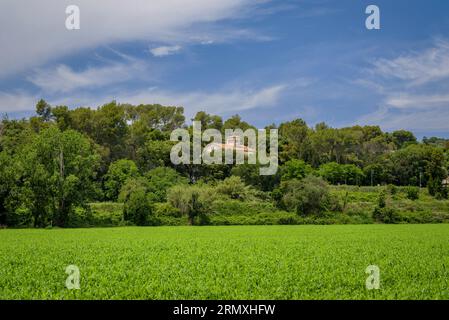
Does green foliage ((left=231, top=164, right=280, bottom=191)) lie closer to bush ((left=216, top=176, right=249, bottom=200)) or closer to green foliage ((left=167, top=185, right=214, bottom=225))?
bush ((left=216, top=176, right=249, bottom=200))

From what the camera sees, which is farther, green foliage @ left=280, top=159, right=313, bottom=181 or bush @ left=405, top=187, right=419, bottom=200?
green foliage @ left=280, top=159, right=313, bottom=181

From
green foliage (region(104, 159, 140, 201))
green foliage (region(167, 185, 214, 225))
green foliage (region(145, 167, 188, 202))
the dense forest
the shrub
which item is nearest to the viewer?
the dense forest

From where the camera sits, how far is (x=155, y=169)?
73750 mm

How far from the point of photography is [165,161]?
8094 cm

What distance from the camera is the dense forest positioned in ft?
174

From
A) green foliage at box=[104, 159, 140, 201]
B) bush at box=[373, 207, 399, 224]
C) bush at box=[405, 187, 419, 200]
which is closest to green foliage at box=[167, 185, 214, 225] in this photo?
green foliage at box=[104, 159, 140, 201]

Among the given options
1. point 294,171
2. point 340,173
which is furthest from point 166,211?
point 340,173

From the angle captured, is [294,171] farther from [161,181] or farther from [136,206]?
[136,206]

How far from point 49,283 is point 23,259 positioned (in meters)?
7.05

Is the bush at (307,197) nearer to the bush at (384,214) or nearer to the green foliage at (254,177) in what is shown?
the bush at (384,214)

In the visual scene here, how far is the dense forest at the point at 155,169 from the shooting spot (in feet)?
174

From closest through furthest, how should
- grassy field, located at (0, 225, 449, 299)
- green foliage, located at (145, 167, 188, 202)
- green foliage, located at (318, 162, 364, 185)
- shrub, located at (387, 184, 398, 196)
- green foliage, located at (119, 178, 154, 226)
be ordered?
grassy field, located at (0, 225, 449, 299) → green foliage, located at (119, 178, 154, 226) → green foliage, located at (145, 167, 188, 202) → shrub, located at (387, 184, 398, 196) → green foliage, located at (318, 162, 364, 185)

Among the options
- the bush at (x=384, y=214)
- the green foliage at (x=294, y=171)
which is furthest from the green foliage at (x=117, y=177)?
the bush at (x=384, y=214)
